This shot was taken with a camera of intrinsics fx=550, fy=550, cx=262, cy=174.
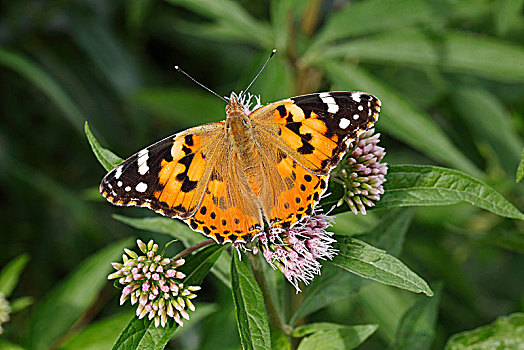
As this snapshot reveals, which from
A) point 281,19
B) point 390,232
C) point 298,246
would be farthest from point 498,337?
point 281,19

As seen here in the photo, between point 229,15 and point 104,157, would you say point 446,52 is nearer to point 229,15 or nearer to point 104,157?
point 229,15

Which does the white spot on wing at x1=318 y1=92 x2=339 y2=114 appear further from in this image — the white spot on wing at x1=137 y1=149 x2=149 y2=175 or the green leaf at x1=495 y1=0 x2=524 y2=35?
→ the green leaf at x1=495 y1=0 x2=524 y2=35

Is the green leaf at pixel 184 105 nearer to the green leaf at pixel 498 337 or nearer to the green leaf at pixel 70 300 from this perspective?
the green leaf at pixel 70 300

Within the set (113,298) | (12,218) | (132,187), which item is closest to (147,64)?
(12,218)

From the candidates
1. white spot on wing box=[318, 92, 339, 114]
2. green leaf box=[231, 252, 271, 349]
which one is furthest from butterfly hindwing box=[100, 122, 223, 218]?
white spot on wing box=[318, 92, 339, 114]

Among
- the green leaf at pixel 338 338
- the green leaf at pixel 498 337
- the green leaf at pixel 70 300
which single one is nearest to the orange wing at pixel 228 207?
the green leaf at pixel 338 338

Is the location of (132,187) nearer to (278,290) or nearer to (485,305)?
(278,290)
